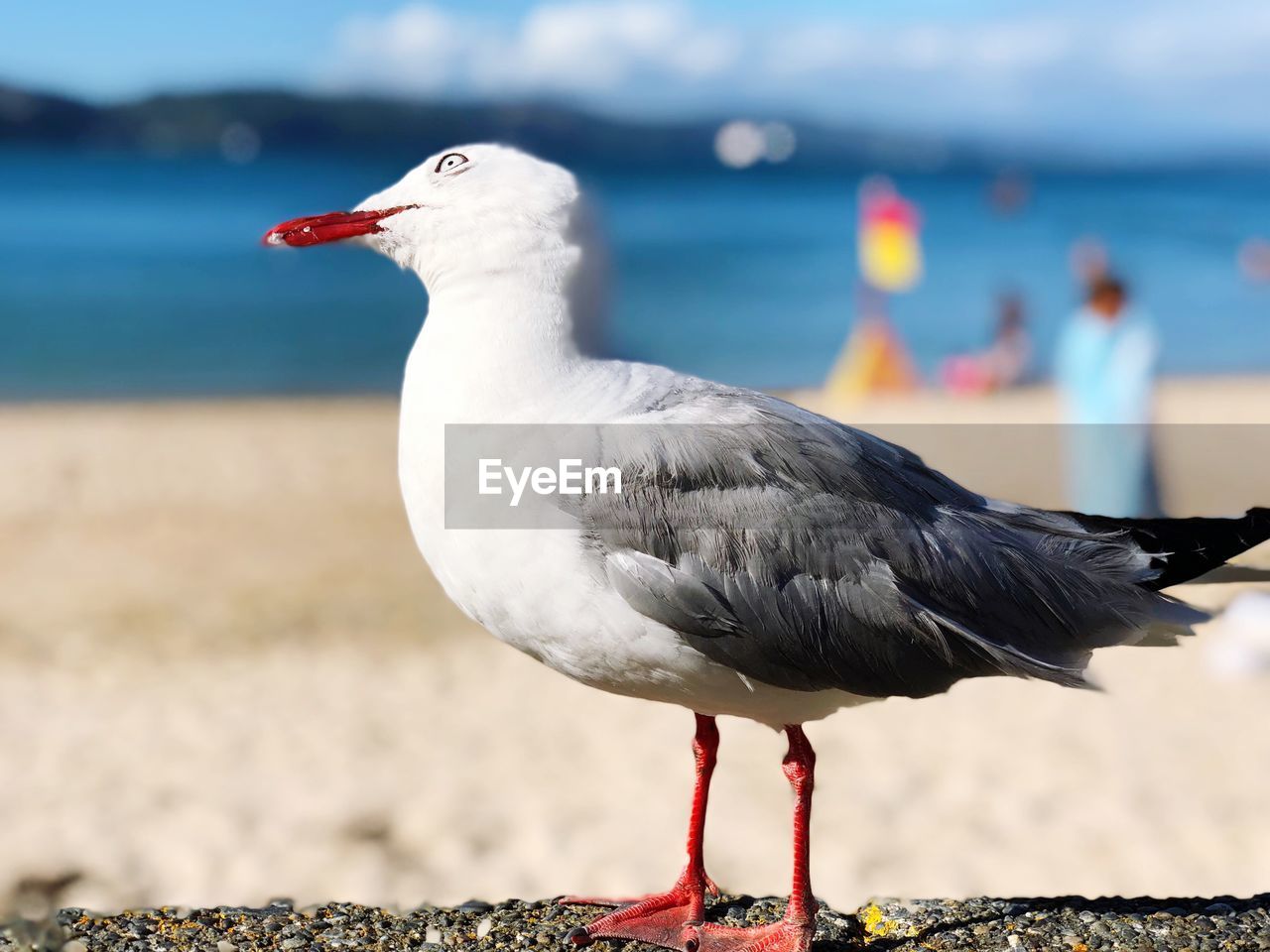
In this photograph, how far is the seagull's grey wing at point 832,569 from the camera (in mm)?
2740

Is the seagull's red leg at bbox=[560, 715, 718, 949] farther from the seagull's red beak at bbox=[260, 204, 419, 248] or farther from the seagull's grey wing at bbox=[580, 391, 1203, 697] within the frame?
the seagull's red beak at bbox=[260, 204, 419, 248]

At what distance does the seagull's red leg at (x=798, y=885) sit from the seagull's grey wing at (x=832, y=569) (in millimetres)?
363

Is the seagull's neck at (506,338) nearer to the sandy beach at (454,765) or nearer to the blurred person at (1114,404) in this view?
the sandy beach at (454,765)

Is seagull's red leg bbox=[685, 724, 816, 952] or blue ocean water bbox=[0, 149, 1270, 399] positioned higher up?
blue ocean water bbox=[0, 149, 1270, 399]

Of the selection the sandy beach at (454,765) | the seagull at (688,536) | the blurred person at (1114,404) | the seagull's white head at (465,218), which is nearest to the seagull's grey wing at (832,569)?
the seagull at (688,536)

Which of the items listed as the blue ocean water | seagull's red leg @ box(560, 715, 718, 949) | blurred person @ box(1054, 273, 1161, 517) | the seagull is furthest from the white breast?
the blue ocean water

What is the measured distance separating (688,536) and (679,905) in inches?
46.7

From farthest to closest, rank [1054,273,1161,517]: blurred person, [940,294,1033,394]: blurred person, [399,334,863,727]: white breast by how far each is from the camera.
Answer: [940,294,1033,394]: blurred person → [1054,273,1161,517]: blurred person → [399,334,863,727]: white breast

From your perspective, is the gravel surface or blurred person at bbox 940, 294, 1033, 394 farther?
blurred person at bbox 940, 294, 1033, 394

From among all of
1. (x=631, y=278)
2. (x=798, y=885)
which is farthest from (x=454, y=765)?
(x=631, y=278)

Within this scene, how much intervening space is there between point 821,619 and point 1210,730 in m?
4.79

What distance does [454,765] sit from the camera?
22.0ft

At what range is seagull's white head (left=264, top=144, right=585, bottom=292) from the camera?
2.85 metres

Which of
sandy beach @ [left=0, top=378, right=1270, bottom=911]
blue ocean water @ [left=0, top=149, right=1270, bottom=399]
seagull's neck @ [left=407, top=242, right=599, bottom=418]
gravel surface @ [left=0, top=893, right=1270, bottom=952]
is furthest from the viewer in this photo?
blue ocean water @ [left=0, top=149, right=1270, bottom=399]
